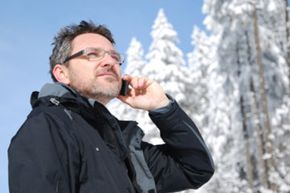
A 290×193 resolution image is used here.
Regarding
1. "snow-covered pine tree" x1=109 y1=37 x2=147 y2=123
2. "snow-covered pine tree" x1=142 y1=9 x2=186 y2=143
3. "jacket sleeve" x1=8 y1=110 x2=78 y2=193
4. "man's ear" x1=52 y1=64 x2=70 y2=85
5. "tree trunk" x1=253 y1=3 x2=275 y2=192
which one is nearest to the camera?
"jacket sleeve" x1=8 y1=110 x2=78 y2=193

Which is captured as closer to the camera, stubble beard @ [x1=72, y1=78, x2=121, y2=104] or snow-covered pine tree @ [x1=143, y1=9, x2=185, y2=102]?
stubble beard @ [x1=72, y1=78, x2=121, y2=104]

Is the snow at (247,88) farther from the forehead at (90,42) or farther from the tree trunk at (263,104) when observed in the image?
the forehead at (90,42)

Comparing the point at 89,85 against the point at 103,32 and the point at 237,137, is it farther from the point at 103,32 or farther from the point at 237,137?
the point at 237,137

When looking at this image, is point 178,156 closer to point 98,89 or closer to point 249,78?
point 98,89

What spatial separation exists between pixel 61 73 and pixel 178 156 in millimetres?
1056

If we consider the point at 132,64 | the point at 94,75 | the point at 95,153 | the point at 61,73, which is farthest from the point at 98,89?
the point at 132,64

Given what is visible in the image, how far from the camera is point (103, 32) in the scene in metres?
3.85

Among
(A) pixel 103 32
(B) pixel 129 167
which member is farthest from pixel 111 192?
(A) pixel 103 32

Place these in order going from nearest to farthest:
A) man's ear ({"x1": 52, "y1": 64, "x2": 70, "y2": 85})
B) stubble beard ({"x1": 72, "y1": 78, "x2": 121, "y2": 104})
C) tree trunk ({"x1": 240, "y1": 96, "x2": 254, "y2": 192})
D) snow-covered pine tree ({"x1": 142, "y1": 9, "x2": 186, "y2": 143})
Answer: stubble beard ({"x1": 72, "y1": 78, "x2": 121, "y2": 104}) < man's ear ({"x1": 52, "y1": 64, "x2": 70, "y2": 85}) < tree trunk ({"x1": 240, "y1": 96, "x2": 254, "y2": 192}) < snow-covered pine tree ({"x1": 142, "y1": 9, "x2": 186, "y2": 143})

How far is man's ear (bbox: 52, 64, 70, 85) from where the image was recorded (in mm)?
3541

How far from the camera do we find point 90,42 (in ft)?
12.0

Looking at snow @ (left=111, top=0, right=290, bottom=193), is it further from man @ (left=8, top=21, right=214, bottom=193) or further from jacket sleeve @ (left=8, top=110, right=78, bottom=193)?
jacket sleeve @ (left=8, top=110, right=78, bottom=193)

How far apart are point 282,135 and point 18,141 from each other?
75.3 feet

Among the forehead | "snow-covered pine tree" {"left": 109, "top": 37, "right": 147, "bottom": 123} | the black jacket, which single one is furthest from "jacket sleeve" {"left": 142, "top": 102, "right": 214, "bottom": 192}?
"snow-covered pine tree" {"left": 109, "top": 37, "right": 147, "bottom": 123}
